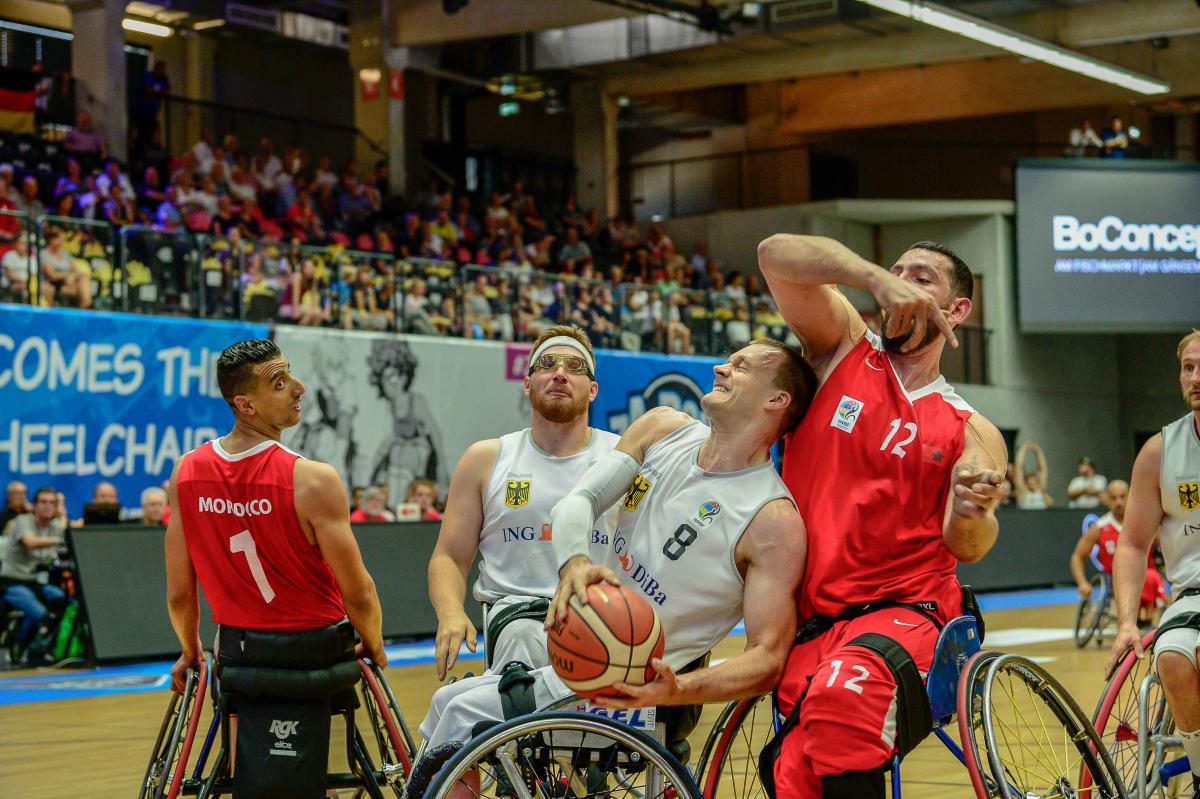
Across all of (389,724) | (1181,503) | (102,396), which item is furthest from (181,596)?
(102,396)

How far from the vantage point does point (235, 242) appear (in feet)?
51.5

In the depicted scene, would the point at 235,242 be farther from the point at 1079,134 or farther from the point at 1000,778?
the point at 1079,134

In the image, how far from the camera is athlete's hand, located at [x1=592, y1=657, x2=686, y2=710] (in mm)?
A: 3674

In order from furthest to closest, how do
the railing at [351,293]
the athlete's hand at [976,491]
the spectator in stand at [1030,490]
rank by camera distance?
the spectator in stand at [1030,490] → the railing at [351,293] → the athlete's hand at [976,491]

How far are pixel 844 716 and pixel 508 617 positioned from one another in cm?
154

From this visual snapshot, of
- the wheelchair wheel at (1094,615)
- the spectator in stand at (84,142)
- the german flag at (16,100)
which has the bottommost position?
the wheelchair wheel at (1094,615)

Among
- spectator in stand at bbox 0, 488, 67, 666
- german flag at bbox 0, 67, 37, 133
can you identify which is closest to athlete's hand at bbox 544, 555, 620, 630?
spectator in stand at bbox 0, 488, 67, 666

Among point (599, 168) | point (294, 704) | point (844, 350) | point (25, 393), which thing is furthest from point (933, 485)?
point (599, 168)

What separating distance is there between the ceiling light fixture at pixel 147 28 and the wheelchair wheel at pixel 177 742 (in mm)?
22951

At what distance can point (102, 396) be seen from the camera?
49.0ft

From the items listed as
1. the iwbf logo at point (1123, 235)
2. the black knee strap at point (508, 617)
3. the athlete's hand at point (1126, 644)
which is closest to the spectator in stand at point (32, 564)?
the black knee strap at point (508, 617)

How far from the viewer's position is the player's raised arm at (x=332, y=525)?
5.17 metres

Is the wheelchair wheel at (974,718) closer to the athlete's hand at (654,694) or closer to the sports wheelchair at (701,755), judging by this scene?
the sports wheelchair at (701,755)

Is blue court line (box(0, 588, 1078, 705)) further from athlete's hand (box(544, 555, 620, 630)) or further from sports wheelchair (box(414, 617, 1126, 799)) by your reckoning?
athlete's hand (box(544, 555, 620, 630))
